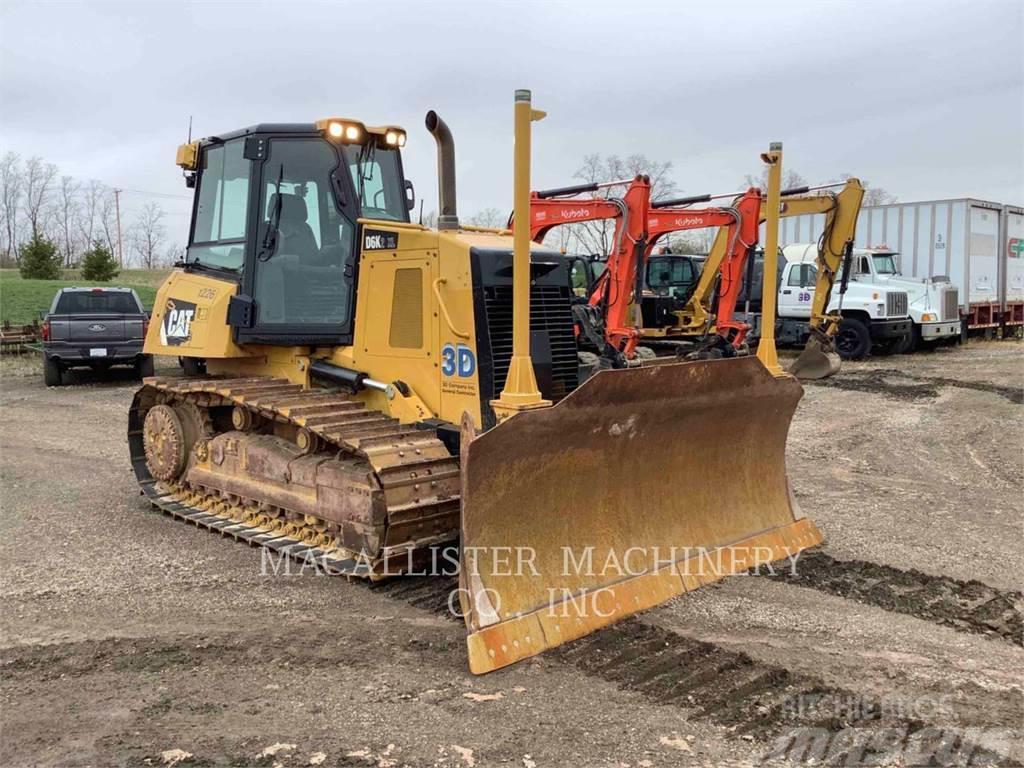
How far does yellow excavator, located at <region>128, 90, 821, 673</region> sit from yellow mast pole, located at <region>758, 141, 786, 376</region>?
3cm

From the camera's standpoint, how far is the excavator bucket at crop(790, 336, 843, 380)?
36.3ft

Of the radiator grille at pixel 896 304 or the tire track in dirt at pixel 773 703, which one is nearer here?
the tire track in dirt at pixel 773 703

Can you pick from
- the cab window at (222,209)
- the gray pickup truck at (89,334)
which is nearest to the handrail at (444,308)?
the cab window at (222,209)

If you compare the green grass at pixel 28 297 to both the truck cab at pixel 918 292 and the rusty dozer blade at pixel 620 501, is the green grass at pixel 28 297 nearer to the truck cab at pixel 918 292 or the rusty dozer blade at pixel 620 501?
the truck cab at pixel 918 292

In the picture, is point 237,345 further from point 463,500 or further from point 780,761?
point 780,761

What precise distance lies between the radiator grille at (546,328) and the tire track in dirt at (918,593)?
176 cm

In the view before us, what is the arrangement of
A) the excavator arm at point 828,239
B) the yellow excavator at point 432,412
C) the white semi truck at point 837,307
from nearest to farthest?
the yellow excavator at point 432,412, the excavator arm at point 828,239, the white semi truck at point 837,307

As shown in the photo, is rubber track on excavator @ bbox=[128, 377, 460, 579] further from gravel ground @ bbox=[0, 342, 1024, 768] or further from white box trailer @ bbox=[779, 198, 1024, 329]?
white box trailer @ bbox=[779, 198, 1024, 329]

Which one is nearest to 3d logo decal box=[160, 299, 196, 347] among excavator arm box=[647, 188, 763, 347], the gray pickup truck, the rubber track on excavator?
the rubber track on excavator

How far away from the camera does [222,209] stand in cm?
666

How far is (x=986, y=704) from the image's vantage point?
143 inches

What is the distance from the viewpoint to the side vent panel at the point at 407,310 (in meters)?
5.54

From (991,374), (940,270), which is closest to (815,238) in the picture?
(940,270)

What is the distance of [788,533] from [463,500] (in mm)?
2587
